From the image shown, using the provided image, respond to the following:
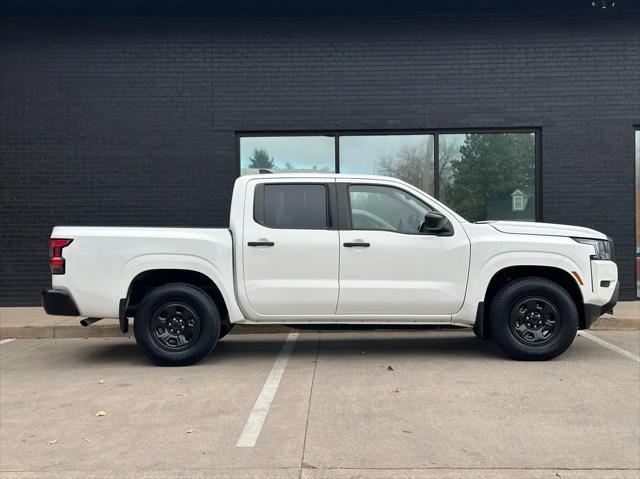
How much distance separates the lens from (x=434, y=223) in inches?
249

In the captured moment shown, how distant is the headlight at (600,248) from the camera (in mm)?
6445

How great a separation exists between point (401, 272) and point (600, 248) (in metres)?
2.20

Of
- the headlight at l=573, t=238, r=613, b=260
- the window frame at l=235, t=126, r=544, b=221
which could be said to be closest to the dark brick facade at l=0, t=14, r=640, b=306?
the window frame at l=235, t=126, r=544, b=221

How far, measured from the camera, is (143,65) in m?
10.4

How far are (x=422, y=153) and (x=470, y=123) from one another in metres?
0.96

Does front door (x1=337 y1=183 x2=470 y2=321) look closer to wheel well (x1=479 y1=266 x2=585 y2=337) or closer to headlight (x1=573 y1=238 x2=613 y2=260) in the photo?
wheel well (x1=479 y1=266 x2=585 y2=337)

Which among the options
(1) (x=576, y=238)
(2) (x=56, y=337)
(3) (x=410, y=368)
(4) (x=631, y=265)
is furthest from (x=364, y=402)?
(4) (x=631, y=265)

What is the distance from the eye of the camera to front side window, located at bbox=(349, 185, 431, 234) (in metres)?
6.50

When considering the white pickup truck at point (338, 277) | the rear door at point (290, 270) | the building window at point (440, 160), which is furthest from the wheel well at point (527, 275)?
the building window at point (440, 160)

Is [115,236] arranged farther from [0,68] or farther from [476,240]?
[0,68]

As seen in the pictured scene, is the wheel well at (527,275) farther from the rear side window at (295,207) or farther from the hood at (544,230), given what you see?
the rear side window at (295,207)

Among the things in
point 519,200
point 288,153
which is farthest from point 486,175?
point 288,153

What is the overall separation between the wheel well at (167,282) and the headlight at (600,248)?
12.9 ft

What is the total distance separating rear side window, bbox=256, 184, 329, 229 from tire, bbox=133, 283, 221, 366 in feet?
3.66
